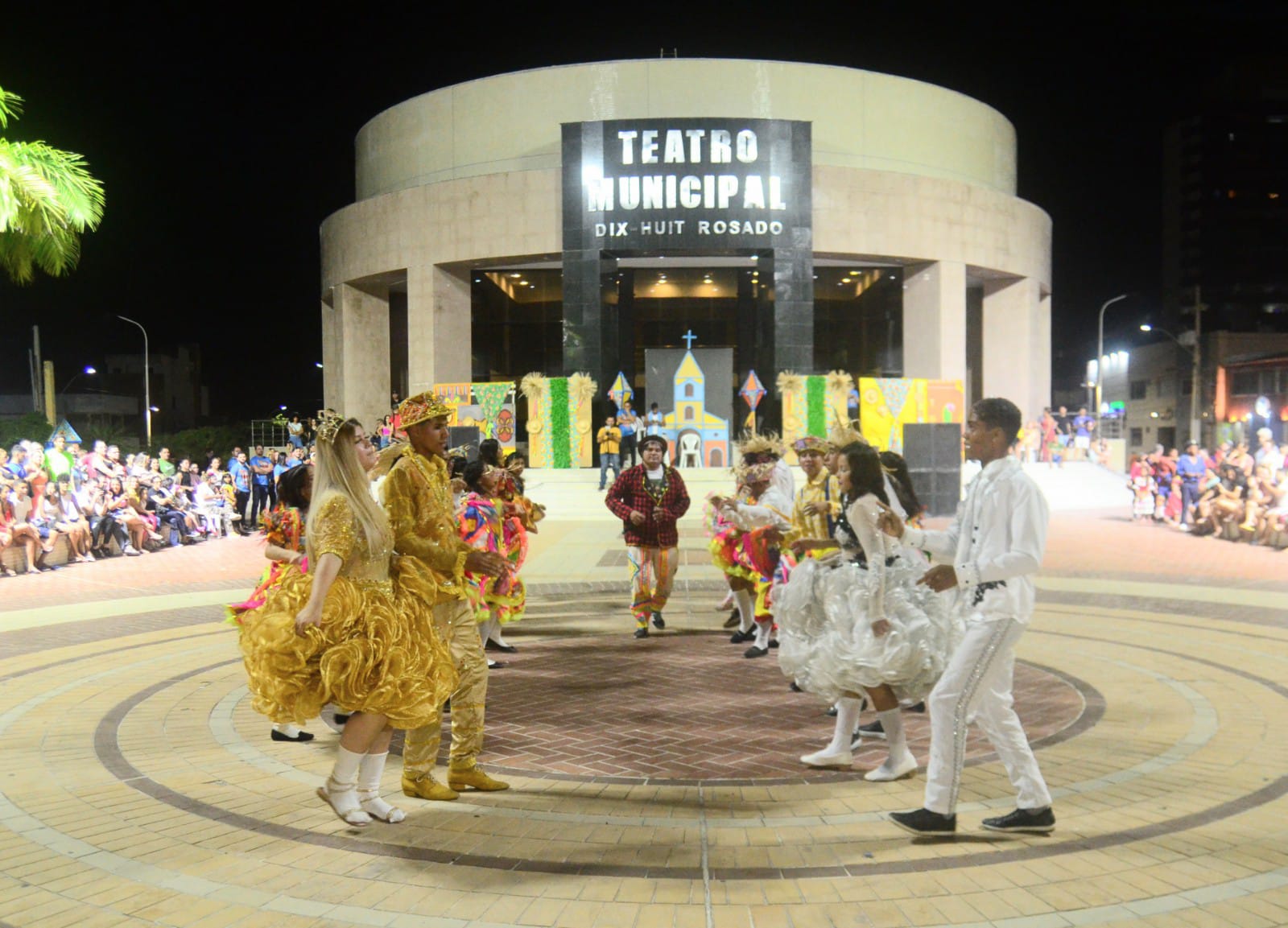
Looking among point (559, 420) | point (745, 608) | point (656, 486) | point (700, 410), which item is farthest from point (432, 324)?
point (745, 608)

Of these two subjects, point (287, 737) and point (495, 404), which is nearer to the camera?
point (287, 737)

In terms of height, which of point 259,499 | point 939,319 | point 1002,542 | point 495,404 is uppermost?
point 939,319

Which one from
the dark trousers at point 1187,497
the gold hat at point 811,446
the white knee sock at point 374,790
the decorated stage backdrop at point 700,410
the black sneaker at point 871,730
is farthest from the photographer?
the decorated stage backdrop at point 700,410

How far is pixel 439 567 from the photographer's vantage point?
529 cm

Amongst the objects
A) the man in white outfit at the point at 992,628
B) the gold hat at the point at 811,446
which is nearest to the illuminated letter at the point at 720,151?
the gold hat at the point at 811,446

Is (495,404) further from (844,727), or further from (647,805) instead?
(647,805)

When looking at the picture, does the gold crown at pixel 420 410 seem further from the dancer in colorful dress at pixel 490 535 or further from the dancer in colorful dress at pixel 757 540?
the dancer in colorful dress at pixel 757 540

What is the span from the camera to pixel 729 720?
23.1ft

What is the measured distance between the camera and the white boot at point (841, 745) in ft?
19.6

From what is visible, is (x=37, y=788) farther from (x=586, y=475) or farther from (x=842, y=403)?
(x=842, y=403)

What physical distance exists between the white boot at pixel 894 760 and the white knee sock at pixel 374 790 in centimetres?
259


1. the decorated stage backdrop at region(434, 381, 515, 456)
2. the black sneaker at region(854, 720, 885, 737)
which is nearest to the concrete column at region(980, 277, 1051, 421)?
the decorated stage backdrop at region(434, 381, 515, 456)

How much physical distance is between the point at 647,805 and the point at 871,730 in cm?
210

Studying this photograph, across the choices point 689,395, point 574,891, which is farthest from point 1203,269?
point 574,891
